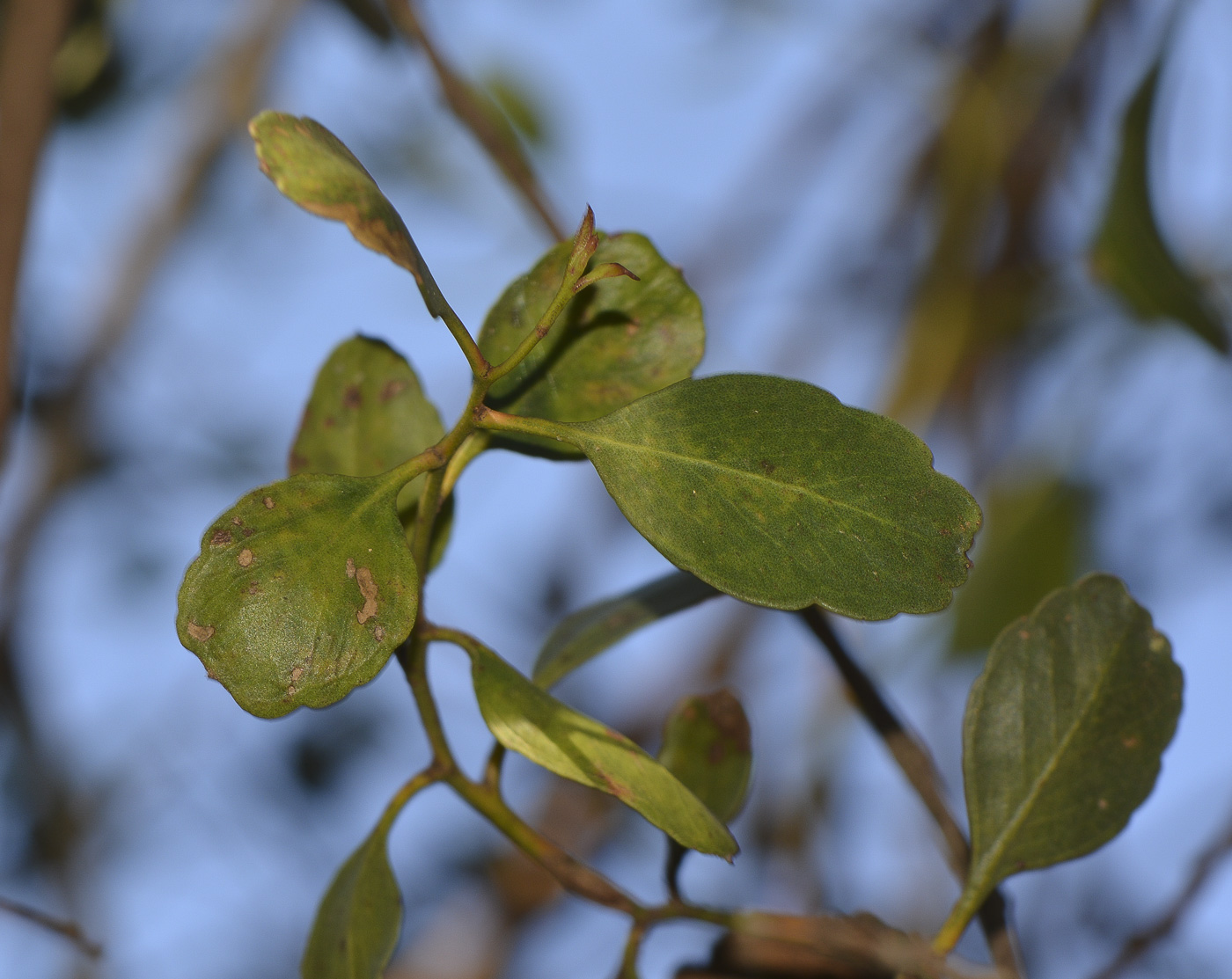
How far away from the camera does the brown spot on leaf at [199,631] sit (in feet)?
0.85

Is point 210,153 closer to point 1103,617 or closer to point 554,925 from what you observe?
point 554,925

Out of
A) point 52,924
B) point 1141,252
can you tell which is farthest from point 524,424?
point 1141,252

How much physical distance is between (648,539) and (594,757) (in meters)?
0.05

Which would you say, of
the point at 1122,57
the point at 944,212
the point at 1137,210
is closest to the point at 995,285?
the point at 944,212

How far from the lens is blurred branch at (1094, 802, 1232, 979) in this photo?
0.48 meters

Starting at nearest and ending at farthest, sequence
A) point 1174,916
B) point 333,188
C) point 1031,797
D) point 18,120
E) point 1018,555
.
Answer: point 333,188, point 1031,797, point 1174,916, point 18,120, point 1018,555

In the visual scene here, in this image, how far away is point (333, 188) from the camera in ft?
0.83

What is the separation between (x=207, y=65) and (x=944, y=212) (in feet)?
2.77

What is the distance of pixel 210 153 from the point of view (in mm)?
1119

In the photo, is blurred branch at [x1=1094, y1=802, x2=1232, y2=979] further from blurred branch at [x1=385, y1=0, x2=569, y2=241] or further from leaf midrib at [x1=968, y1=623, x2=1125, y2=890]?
blurred branch at [x1=385, y1=0, x2=569, y2=241]

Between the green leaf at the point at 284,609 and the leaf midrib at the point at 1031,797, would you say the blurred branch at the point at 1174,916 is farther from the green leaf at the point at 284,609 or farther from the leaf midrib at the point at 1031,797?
the green leaf at the point at 284,609

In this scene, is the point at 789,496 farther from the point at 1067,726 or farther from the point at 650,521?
the point at 1067,726

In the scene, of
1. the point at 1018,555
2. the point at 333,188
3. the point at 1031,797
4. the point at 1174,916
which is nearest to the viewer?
the point at 333,188

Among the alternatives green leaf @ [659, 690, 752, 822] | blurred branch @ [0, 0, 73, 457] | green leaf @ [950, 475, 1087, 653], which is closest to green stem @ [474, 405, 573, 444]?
green leaf @ [659, 690, 752, 822]
